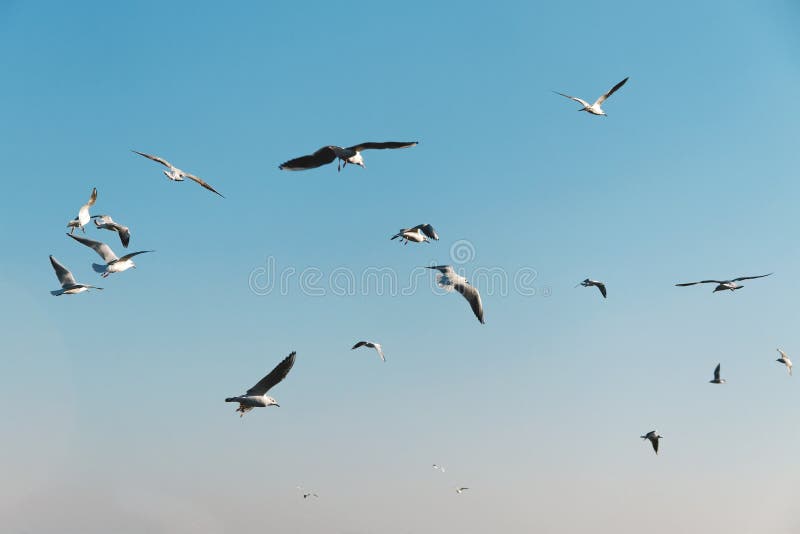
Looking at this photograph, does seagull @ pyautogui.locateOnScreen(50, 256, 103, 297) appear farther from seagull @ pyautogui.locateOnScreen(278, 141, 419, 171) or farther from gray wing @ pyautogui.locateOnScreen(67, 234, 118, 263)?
seagull @ pyautogui.locateOnScreen(278, 141, 419, 171)

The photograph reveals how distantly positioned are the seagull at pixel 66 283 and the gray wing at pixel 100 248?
5.46 feet

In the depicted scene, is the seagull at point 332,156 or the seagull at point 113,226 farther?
the seagull at point 113,226

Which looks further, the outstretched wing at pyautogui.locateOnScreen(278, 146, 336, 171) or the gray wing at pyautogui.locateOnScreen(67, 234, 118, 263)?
the gray wing at pyautogui.locateOnScreen(67, 234, 118, 263)

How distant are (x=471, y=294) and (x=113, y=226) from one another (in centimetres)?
2240

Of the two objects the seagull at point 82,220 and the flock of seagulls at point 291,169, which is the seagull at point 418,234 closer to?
the flock of seagulls at point 291,169

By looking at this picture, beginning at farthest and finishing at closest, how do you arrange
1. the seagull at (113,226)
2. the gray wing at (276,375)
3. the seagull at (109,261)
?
the seagull at (113,226) < the seagull at (109,261) < the gray wing at (276,375)

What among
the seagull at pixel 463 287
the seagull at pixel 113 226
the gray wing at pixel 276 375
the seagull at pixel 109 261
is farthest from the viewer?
the seagull at pixel 113 226

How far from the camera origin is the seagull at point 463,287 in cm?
3139

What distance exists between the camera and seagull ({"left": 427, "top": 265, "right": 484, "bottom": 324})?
31391 mm

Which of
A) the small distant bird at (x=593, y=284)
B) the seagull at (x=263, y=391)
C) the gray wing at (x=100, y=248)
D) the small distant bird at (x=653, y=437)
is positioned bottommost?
the seagull at (x=263, y=391)

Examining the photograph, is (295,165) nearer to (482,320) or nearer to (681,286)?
(482,320)

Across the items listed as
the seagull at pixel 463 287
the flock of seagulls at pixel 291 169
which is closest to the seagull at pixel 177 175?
the flock of seagulls at pixel 291 169

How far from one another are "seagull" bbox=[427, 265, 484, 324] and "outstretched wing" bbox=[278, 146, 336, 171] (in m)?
7.51

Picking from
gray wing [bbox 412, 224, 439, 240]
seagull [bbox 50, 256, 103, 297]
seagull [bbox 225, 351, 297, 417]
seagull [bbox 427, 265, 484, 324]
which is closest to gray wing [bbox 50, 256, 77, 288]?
seagull [bbox 50, 256, 103, 297]
